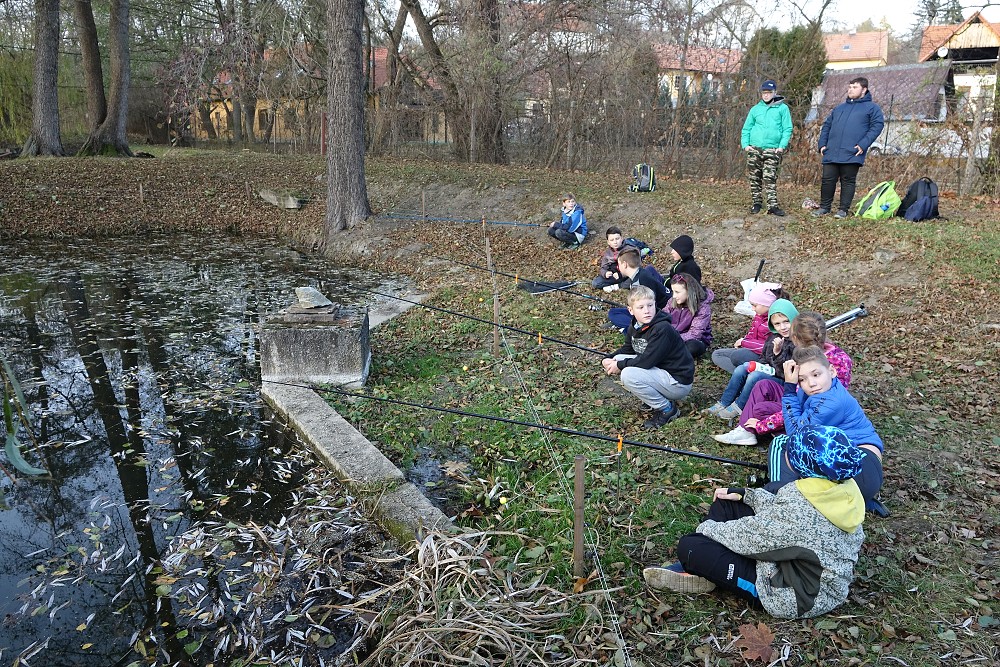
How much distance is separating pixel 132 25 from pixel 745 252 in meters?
27.0

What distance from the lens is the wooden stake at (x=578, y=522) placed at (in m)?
3.23

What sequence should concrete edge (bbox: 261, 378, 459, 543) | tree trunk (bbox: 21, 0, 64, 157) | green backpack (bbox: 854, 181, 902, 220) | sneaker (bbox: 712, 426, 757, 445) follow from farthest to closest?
1. tree trunk (bbox: 21, 0, 64, 157)
2. green backpack (bbox: 854, 181, 902, 220)
3. sneaker (bbox: 712, 426, 757, 445)
4. concrete edge (bbox: 261, 378, 459, 543)

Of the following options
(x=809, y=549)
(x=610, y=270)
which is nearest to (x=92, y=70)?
(x=610, y=270)

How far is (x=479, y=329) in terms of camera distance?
25.9 ft

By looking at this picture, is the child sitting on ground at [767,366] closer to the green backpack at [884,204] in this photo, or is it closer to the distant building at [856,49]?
the green backpack at [884,204]

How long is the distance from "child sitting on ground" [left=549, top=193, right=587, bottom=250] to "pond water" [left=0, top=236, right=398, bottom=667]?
12.1ft

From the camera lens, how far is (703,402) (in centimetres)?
559

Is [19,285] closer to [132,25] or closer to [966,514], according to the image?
[966,514]

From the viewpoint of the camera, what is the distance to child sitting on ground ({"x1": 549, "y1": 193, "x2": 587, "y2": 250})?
10.9 m

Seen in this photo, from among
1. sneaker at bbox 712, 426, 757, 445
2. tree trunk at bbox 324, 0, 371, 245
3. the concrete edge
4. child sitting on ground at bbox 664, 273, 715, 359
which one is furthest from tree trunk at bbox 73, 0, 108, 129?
sneaker at bbox 712, 426, 757, 445

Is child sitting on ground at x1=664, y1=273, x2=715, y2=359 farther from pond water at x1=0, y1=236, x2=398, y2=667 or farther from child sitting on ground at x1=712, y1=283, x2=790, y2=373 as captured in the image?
pond water at x1=0, y1=236, x2=398, y2=667

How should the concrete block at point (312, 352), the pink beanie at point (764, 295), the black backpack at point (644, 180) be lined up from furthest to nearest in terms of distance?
the black backpack at point (644, 180), the concrete block at point (312, 352), the pink beanie at point (764, 295)

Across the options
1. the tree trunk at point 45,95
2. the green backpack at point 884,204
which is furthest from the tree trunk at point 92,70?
the green backpack at point 884,204

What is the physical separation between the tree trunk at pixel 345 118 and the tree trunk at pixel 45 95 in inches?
441
